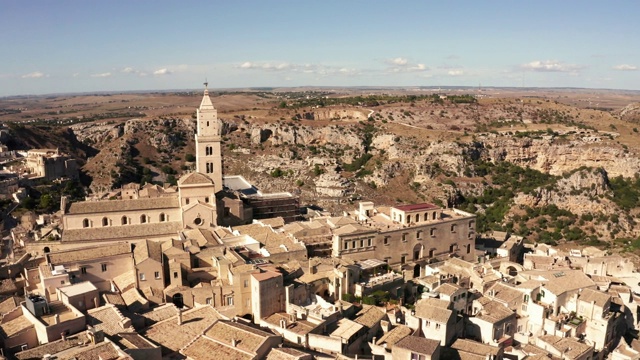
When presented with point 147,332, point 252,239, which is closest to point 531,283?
point 252,239

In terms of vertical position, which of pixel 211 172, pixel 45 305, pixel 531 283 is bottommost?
pixel 531 283

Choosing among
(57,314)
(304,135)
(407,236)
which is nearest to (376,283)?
(407,236)

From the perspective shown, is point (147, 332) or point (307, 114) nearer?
point (147, 332)

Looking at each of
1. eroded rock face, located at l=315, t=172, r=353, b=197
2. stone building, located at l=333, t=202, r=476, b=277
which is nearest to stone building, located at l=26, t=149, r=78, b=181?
eroded rock face, located at l=315, t=172, r=353, b=197

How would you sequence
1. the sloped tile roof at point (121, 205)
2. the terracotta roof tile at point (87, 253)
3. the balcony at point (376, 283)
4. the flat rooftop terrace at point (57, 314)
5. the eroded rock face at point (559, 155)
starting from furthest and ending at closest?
the eroded rock face at point (559, 155) → the sloped tile roof at point (121, 205) → the balcony at point (376, 283) → the terracotta roof tile at point (87, 253) → the flat rooftop terrace at point (57, 314)

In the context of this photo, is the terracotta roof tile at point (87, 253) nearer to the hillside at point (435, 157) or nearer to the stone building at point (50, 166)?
the hillside at point (435, 157)

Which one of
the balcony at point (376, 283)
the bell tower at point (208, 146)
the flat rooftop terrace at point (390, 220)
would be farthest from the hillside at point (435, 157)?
the balcony at point (376, 283)

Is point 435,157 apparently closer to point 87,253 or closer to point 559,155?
point 559,155

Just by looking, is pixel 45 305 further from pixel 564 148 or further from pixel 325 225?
pixel 564 148
